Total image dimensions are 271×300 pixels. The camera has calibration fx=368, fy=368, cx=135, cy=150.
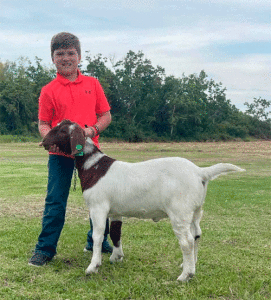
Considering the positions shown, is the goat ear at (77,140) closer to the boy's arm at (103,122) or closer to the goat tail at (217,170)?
the boy's arm at (103,122)

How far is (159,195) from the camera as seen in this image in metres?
4.11

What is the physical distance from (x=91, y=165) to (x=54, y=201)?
82cm

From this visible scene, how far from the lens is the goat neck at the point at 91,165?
443cm

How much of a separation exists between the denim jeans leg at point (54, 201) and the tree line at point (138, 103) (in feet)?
163

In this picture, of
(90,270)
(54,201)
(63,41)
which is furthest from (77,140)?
(90,270)

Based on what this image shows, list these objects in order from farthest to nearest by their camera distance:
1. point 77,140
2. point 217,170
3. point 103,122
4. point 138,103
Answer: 1. point 138,103
2. point 103,122
3. point 77,140
4. point 217,170

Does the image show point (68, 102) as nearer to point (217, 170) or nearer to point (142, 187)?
point (142, 187)

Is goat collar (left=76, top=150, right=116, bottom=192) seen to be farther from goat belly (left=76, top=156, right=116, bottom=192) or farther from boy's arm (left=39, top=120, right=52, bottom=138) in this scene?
boy's arm (left=39, top=120, right=52, bottom=138)

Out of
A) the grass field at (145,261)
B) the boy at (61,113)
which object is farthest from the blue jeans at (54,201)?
the grass field at (145,261)

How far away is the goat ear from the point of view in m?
4.28

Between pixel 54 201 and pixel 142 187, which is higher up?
pixel 142 187

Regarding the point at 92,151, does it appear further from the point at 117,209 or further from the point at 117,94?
the point at 117,94

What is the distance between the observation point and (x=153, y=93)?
201ft

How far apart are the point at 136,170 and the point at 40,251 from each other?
178cm
